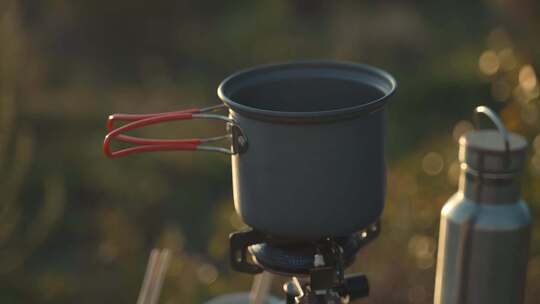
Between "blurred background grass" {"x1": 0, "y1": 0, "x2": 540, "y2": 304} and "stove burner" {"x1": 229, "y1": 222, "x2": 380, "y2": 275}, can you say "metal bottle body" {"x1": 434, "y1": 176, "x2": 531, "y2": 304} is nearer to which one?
"stove burner" {"x1": 229, "y1": 222, "x2": 380, "y2": 275}

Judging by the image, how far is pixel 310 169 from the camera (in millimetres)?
1555

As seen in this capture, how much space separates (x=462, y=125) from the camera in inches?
124

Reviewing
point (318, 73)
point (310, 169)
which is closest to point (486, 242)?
point (310, 169)

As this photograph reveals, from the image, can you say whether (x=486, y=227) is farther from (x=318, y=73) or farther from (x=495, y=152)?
(x=318, y=73)

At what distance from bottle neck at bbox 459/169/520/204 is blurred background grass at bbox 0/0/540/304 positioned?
1.13m

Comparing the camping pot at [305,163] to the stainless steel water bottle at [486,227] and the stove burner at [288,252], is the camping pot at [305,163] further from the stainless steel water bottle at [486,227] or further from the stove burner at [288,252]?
the stainless steel water bottle at [486,227]

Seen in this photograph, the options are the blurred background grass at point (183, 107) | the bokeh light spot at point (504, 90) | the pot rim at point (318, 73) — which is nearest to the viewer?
the pot rim at point (318, 73)

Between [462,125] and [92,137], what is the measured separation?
2.22m

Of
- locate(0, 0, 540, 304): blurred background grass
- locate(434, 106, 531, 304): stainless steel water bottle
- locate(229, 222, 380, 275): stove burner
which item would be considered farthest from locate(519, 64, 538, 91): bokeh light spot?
locate(434, 106, 531, 304): stainless steel water bottle

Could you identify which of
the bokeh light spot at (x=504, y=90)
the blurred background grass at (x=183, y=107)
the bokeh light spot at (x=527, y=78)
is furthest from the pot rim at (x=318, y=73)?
the bokeh light spot at (x=504, y=90)

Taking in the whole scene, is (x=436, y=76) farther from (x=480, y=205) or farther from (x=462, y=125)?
(x=480, y=205)

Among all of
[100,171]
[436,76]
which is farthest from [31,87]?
[436,76]

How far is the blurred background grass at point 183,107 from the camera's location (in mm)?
3053

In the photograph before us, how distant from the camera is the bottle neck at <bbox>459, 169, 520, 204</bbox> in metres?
1.31
